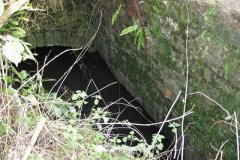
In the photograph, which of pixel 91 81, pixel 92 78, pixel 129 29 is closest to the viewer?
pixel 129 29

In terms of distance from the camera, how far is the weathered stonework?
3297 millimetres

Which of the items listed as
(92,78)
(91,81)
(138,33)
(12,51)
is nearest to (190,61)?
(138,33)

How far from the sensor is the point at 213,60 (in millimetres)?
3420

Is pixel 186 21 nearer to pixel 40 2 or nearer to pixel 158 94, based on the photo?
pixel 158 94

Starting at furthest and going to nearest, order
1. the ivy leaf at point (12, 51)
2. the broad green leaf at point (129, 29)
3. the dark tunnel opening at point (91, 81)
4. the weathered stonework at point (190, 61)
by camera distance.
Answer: the dark tunnel opening at point (91, 81), the broad green leaf at point (129, 29), the weathered stonework at point (190, 61), the ivy leaf at point (12, 51)

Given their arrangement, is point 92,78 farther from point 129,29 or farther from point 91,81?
point 129,29

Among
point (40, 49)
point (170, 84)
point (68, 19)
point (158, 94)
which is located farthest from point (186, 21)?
point (40, 49)

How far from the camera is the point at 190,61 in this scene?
146 inches

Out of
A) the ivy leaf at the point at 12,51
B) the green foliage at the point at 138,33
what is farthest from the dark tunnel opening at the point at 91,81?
the ivy leaf at the point at 12,51

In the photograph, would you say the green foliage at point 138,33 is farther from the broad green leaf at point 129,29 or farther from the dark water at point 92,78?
the dark water at point 92,78

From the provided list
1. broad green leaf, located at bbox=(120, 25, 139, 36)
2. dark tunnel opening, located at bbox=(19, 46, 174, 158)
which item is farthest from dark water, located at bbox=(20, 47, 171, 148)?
broad green leaf, located at bbox=(120, 25, 139, 36)

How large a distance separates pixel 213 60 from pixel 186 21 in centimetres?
49

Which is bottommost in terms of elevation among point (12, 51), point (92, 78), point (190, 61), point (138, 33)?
point (92, 78)

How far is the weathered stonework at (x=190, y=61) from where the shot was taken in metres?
3.30
